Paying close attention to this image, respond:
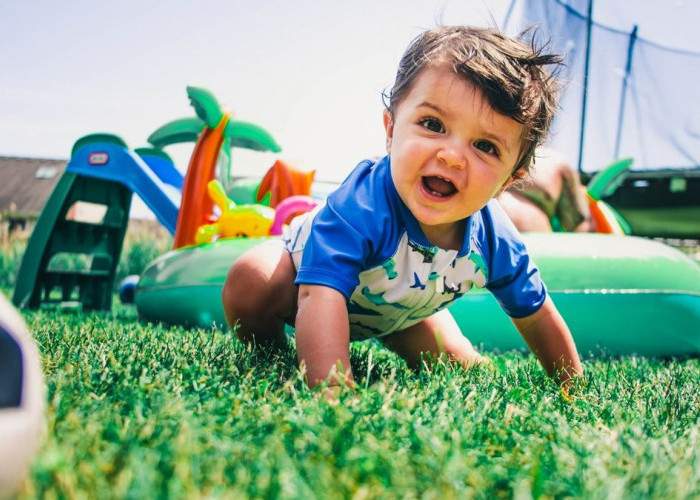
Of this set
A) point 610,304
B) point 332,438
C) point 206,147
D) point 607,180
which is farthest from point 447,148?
point 607,180

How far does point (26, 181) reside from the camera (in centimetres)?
2827

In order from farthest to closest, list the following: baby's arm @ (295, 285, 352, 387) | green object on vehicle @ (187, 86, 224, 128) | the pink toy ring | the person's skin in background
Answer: green object on vehicle @ (187, 86, 224, 128), the person's skin in background, the pink toy ring, baby's arm @ (295, 285, 352, 387)

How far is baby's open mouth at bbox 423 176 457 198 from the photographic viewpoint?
1506mm

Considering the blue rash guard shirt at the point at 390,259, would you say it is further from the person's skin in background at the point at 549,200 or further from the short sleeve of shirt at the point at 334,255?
the person's skin in background at the point at 549,200

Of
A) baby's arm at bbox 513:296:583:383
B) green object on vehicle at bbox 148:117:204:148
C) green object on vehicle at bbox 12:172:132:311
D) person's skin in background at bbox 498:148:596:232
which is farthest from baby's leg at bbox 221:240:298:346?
green object on vehicle at bbox 148:117:204:148

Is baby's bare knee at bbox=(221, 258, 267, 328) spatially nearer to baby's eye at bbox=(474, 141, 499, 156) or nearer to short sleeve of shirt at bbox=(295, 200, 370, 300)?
short sleeve of shirt at bbox=(295, 200, 370, 300)

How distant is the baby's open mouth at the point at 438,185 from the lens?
151cm

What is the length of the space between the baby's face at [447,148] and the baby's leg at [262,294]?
451 millimetres

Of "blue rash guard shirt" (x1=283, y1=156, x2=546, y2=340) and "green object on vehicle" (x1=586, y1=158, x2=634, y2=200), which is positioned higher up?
"green object on vehicle" (x1=586, y1=158, x2=634, y2=200)

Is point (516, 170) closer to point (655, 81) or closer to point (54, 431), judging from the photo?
point (54, 431)

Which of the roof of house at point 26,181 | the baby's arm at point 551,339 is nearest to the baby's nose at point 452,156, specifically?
the baby's arm at point 551,339

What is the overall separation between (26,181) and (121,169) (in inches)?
1081

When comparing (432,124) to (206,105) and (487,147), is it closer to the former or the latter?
(487,147)

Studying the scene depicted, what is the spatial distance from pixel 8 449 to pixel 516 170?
1409 mm
